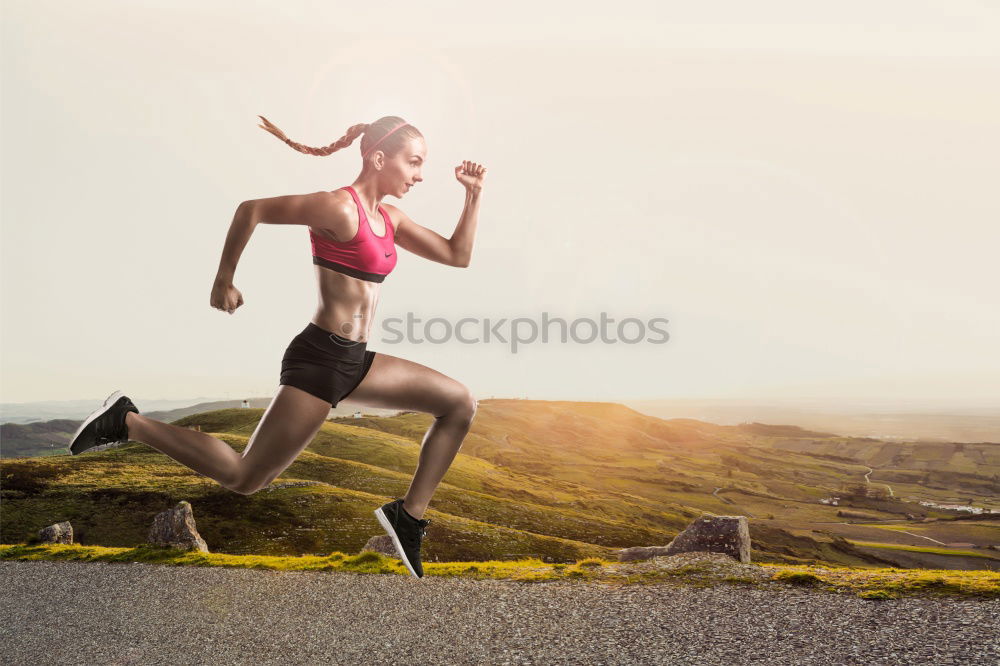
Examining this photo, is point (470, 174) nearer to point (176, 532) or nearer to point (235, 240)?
Answer: point (235, 240)

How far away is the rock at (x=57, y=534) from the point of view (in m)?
27.2

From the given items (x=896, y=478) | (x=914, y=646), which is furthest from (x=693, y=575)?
(x=896, y=478)

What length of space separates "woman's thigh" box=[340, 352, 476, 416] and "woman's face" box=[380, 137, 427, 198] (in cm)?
153

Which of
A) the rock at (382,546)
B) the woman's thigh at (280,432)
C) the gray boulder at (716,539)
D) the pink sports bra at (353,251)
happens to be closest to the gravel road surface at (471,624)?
the rock at (382,546)

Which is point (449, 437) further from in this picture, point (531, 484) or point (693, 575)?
point (531, 484)

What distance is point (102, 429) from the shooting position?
20.4 ft

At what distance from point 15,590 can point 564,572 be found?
615 inches

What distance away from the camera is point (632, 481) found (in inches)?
2869

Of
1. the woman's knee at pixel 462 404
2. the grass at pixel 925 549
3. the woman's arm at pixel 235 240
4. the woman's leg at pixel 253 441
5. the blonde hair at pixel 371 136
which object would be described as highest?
the blonde hair at pixel 371 136

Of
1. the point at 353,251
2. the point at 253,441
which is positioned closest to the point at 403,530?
the point at 253,441

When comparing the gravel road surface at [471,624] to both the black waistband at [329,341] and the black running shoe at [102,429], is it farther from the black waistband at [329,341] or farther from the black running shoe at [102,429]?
the black running shoe at [102,429]

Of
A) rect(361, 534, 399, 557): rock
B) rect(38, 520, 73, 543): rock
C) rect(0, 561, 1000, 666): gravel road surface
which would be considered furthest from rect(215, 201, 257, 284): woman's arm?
rect(38, 520, 73, 543): rock

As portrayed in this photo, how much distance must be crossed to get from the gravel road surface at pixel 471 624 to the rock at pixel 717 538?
93.8 inches

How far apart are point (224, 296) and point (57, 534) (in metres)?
26.7
